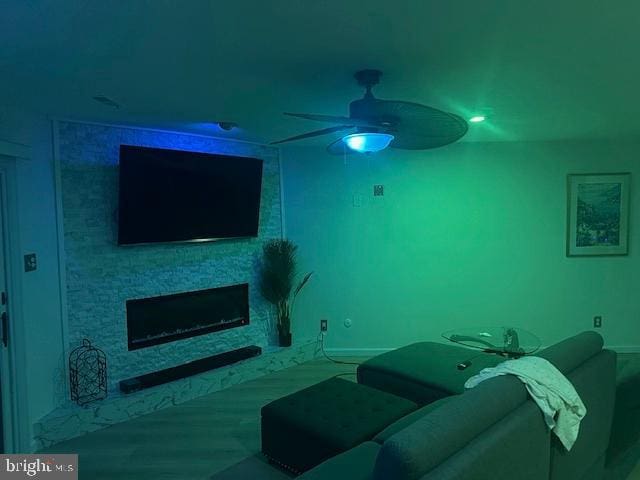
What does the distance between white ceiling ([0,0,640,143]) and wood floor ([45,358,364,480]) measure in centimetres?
238

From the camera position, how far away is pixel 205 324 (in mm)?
4246

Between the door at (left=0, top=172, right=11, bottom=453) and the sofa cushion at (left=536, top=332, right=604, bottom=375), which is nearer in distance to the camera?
the sofa cushion at (left=536, top=332, right=604, bottom=375)

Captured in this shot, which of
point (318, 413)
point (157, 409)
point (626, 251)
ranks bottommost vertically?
point (157, 409)

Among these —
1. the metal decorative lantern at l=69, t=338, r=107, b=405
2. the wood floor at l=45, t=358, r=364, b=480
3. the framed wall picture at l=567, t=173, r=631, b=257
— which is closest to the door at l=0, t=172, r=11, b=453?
the wood floor at l=45, t=358, r=364, b=480

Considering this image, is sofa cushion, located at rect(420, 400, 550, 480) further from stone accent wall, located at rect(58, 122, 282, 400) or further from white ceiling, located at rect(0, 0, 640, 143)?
stone accent wall, located at rect(58, 122, 282, 400)

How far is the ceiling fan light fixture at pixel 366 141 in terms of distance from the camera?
7.24 ft

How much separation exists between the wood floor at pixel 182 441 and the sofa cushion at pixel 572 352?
85cm

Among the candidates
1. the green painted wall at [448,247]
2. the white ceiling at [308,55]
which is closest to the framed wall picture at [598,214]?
the green painted wall at [448,247]

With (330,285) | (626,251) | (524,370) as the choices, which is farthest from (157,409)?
(626,251)

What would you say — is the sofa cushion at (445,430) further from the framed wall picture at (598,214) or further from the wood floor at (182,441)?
the framed wall picture at (598,214)

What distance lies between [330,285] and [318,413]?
239 centimetres

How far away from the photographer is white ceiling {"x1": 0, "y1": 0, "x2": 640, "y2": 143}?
1.61 m

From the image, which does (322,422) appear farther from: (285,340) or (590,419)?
(285,340)

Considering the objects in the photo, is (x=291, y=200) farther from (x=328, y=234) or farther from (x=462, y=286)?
(x=462, y=286)
